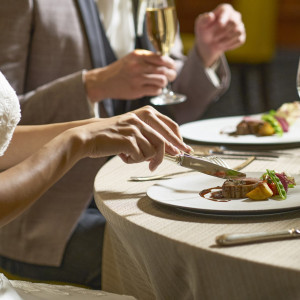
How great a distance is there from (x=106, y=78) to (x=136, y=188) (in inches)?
23.6

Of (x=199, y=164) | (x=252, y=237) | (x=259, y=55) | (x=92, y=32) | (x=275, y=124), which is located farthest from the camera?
(x=259, y=55)

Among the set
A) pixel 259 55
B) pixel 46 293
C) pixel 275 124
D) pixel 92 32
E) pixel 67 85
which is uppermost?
pixel 92 32

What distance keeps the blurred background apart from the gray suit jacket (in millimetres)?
2742

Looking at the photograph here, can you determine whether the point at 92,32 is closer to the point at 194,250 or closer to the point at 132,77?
the point at 132,77

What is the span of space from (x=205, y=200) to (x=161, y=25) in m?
0.80

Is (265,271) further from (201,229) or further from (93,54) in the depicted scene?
(93,54)

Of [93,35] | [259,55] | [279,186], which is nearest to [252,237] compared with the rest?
[279,186]

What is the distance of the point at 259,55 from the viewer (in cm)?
449

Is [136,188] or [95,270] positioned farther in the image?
[95,270]

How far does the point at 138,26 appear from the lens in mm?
2107

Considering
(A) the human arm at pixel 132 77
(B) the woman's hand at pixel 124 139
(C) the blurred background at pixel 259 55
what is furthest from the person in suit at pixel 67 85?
(C) the blurred background at pixel 259 55

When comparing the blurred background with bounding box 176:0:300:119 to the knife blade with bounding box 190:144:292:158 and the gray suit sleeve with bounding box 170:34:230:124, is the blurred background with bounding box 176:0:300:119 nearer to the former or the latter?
the gray suit sleeve with bounding box 170:34:230:124

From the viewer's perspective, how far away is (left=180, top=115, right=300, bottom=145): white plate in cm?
143

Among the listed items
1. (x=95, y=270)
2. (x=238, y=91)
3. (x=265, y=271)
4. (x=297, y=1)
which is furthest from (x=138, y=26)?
(x=297, y=1)
